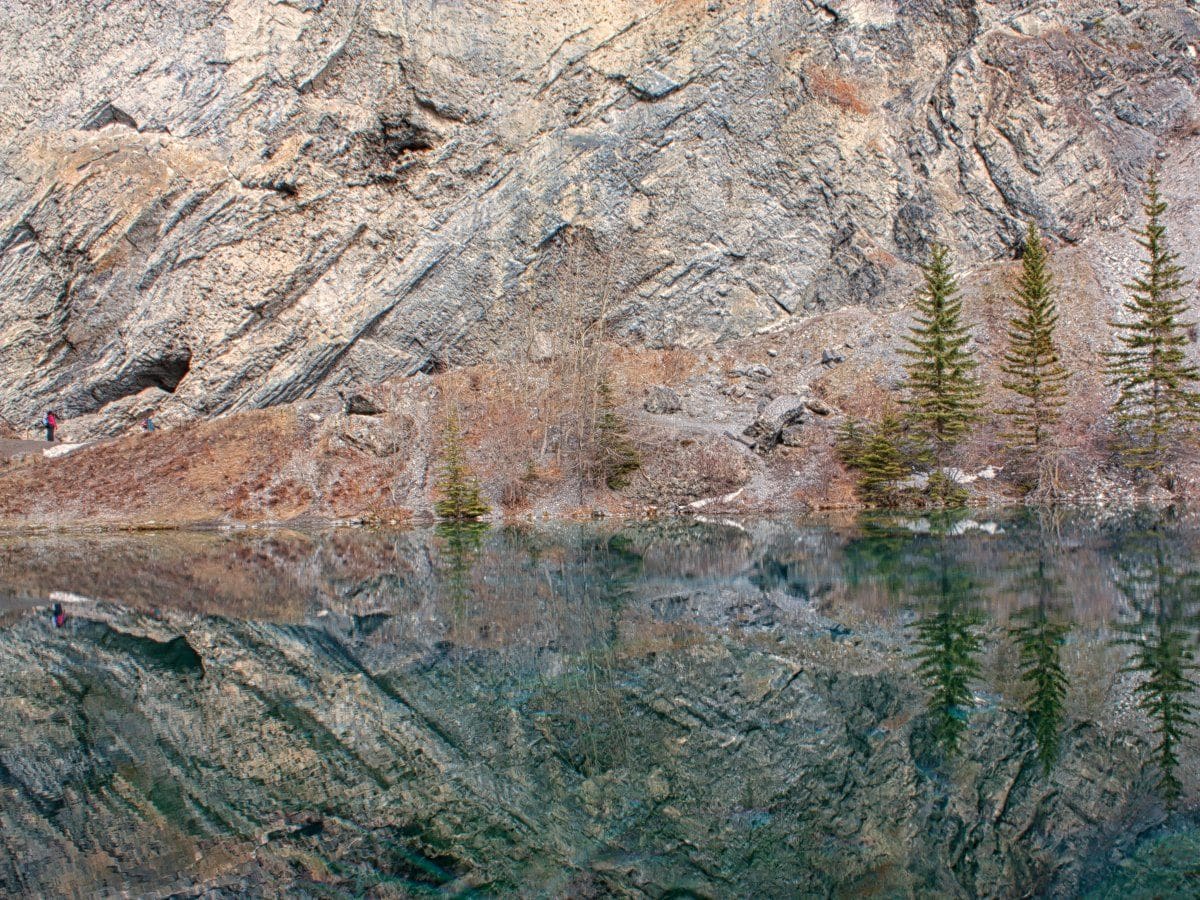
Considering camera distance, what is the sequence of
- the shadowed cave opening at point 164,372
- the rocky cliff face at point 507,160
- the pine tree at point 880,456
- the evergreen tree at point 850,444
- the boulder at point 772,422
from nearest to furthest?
the pine tree at point 880,456, the evergreen tree at point 850,444, the boulder at point 772,422, the shadowed cave opening at point 164,372, the rocky cliff face at point 507,160

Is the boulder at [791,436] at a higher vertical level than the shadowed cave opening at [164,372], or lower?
lower

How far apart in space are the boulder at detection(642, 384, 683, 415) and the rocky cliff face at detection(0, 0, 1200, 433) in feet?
22.4

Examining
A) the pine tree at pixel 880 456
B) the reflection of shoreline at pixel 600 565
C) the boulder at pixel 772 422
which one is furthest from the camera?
the boulder at pixel 772 422

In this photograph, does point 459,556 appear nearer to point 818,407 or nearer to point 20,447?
point 818,407

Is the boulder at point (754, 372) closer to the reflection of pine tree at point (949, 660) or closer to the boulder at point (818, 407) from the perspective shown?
the boulder at point (818, 407)

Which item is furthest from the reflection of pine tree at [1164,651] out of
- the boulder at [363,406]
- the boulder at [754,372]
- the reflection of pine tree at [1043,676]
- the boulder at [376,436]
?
the boulder at [363,406]

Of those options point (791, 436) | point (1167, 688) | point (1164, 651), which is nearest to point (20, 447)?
point (791, 436)

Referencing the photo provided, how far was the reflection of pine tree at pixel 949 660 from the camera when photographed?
9.60m

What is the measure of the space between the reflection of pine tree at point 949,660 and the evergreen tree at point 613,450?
24129 mm

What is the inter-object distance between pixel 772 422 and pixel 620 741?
33220mm

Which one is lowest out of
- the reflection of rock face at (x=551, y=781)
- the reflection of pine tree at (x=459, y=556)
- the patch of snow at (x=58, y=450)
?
the reflection of rock face at (x=551, y=781)

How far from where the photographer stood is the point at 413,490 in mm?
42031

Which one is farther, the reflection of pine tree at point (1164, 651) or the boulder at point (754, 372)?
the boulder at point (754, 372)

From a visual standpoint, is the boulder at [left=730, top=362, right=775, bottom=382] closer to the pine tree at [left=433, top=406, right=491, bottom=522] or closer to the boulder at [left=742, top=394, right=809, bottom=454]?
the boulder at [left=742, top=394, right=809, bottom=454]
